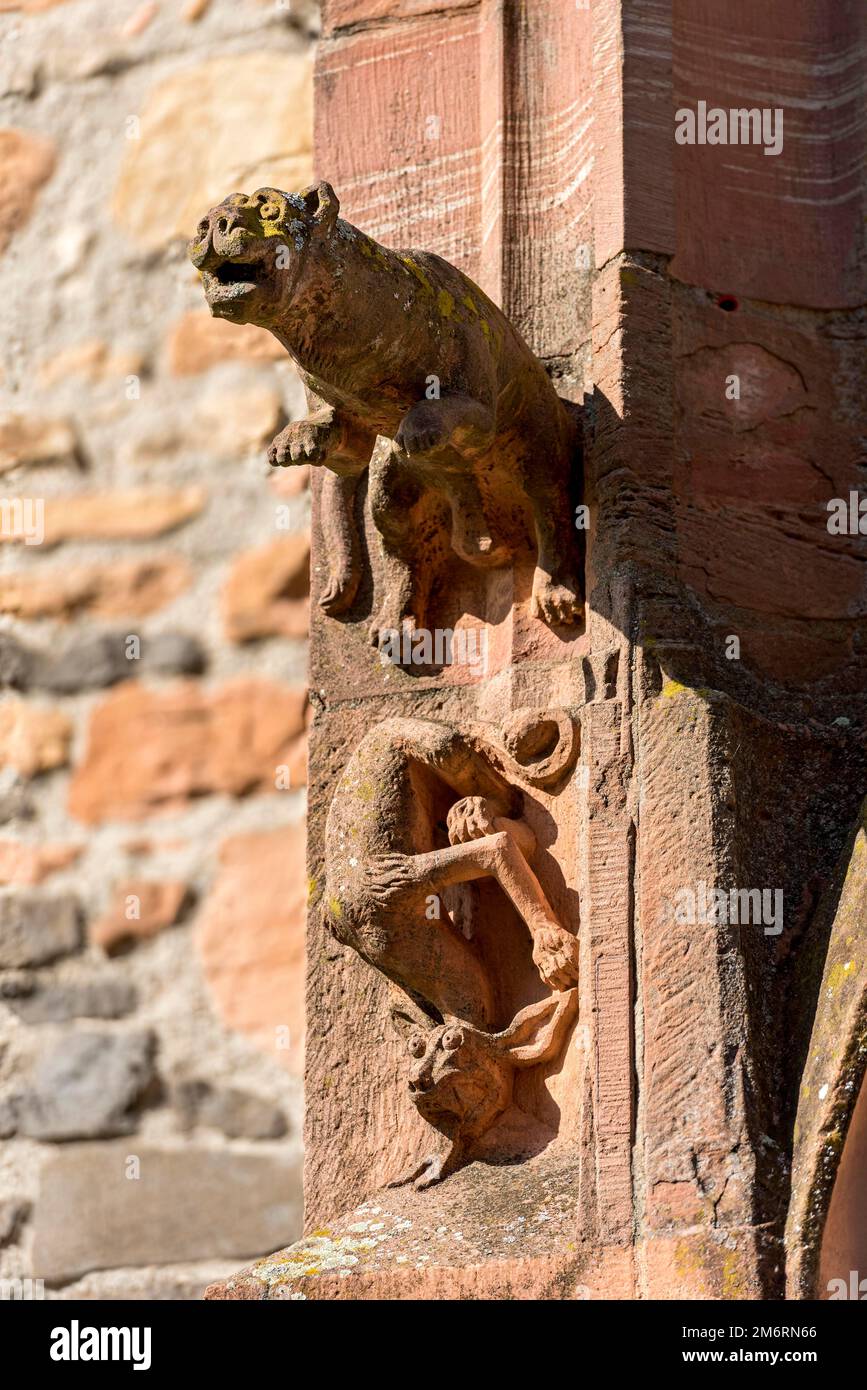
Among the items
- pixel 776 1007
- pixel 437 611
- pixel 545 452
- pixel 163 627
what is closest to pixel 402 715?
pixel 437 611

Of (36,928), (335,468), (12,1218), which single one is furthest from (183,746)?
(335,468)

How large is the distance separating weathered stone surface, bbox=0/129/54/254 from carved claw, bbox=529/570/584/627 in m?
2.24

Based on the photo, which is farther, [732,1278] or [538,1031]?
[538,1031]

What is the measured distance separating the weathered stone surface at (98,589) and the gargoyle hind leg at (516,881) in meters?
1.72

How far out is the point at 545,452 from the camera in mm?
2865

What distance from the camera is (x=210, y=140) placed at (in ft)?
15.3

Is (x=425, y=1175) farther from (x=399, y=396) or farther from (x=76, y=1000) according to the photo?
(x=76, y=1000)

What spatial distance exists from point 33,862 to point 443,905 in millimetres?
1660

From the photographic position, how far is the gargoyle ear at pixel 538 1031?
2.74m

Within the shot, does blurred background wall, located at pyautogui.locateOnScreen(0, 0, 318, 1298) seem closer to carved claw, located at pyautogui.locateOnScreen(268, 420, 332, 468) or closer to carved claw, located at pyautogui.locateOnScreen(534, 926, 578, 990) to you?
carved claw, located at pyautogui.locateOnScreen(534, 926, 578, 990)

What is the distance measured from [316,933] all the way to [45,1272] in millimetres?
1389

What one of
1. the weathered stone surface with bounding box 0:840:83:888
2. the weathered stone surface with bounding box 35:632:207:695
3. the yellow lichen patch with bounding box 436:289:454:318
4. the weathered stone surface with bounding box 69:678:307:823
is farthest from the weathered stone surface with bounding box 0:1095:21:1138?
the yellow lichen patch with bounding box 436:289:454:318

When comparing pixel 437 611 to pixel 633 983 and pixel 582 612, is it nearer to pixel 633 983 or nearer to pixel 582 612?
pixel 582 612

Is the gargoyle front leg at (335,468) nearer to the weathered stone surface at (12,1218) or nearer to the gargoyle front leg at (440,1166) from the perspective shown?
the gargoyle front leg at (440,1166)
